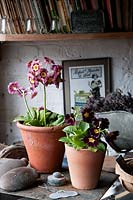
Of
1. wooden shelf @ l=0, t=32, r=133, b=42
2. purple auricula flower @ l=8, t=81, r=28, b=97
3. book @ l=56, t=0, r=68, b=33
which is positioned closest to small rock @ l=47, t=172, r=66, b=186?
purple auricula flower @ l=8, t=81, r=28, b=97

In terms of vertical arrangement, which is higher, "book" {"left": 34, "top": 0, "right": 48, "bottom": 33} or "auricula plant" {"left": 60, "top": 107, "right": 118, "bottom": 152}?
"book" {"left": 34, "top": 0, "right": 48, "bottom": 33}

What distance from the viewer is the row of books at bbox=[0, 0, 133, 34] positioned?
2.33 metres

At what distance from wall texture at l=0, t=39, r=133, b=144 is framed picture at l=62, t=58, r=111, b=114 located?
38 mm

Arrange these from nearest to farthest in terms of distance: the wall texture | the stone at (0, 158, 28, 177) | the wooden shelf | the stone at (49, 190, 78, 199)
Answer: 1. the stone at (49, 190, 78, 199)
2. the stone at (0, 158, 28, 177)
3. the wooden shelf
4. the wall texture

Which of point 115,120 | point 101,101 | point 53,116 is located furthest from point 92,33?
point 53,116

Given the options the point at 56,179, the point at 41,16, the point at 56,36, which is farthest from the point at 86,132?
the point at 41,16

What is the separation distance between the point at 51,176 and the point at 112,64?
5.19 ft

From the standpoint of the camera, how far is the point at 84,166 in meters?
1.06

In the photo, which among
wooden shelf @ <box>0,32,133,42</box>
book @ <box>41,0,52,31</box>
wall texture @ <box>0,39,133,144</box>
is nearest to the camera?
wooden shelf @ <box>0,32,133,42</box>

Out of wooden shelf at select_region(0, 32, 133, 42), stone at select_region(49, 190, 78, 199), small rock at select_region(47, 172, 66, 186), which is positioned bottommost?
stone at select_region(49, 190, 78, 199)

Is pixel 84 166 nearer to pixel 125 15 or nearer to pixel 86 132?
pixel 86 132

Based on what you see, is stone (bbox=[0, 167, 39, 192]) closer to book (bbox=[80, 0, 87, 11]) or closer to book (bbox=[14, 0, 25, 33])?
book (bbox=[14, 0, 25, 33])

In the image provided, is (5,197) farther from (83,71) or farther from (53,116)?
(83,71)

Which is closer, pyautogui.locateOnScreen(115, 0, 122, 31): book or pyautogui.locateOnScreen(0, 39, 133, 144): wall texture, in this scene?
pyautogui.locateOnScreen(115, 0, 122, 31): book
